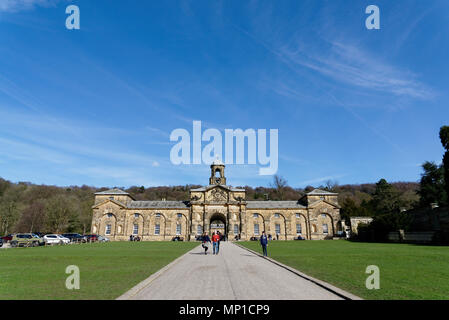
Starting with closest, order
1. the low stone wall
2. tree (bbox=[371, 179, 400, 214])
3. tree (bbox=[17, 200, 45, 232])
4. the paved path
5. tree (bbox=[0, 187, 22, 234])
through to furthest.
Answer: the paved path < the low stone wall < tree (bbox=[0, 187, 22, 234]) < tree (bbox=[17, 200, 45, 232]) < tree (bbox=[371, 179, 400, 214])

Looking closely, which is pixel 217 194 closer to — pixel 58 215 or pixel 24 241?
pixel 24 241

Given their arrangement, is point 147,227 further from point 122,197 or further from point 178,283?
point 178,283

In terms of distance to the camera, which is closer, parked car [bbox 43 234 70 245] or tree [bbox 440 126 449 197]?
tree [bbox 440 126 449 197]

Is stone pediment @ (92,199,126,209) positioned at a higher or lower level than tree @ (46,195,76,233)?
higher

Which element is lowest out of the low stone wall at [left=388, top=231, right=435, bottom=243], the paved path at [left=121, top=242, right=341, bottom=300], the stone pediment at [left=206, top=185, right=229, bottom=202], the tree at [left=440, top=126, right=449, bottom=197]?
the low stone wall at [left=388, top=231, right=435, bottom=243]

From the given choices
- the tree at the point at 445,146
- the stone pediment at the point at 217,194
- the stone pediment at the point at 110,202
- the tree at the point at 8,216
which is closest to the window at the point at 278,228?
the stone pediment at the point at 217,194

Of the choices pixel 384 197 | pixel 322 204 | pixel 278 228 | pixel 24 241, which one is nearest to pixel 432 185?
pixel 384 197

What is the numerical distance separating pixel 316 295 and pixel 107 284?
6083 millimetres

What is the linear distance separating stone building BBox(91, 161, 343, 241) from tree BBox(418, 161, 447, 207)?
53.1ft

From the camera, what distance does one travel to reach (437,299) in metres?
6.14

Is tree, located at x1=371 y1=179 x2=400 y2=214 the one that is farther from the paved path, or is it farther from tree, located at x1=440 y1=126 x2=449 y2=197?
the paved path

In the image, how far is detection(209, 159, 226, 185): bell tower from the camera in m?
56.5

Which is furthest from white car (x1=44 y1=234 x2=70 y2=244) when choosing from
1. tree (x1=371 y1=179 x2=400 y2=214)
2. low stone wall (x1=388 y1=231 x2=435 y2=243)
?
tree (x1=371 y1=179 x2=400 y2=214)

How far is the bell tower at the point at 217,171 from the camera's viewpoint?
56531 mm
